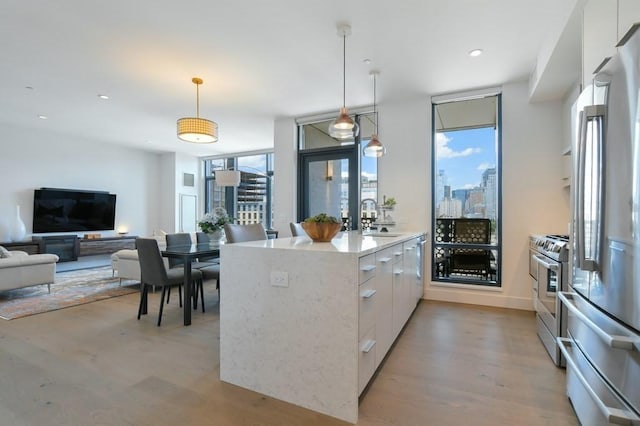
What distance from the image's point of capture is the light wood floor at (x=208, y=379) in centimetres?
177

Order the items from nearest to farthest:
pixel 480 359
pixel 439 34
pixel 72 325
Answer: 1. pixel 480 359
2. pixel 439 34
3. pixel 72 325

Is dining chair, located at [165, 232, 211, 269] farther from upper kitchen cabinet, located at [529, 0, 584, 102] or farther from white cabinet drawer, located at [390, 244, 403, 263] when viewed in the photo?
upper kitchen cabinet, located at [529, 0, 584, 102]

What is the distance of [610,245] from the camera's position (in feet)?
4.50

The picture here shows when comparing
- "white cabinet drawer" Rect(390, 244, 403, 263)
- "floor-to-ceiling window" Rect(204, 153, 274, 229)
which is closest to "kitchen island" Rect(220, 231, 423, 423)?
"white cabinet drawer" Rect(390, 244, 403, 263)

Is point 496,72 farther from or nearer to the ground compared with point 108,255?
farther from the ground

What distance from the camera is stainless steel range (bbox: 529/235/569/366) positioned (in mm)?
2365

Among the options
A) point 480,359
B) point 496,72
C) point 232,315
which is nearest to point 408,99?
point 496,72

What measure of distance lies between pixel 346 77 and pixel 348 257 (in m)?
2.95

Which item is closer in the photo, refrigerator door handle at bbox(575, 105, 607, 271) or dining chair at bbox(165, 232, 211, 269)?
refrigerator door handle at bbox(575, 105, 607, 271)

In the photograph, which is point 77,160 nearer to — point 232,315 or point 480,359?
point 232,315

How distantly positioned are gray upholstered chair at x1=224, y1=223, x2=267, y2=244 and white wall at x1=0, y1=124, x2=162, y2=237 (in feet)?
18.7

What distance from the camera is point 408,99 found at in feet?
15.1

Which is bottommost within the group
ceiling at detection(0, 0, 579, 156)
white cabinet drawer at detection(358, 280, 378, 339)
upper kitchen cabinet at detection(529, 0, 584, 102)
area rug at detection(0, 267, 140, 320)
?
area rug at detection(0, 267, 140, 320)

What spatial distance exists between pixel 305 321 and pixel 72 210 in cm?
718
